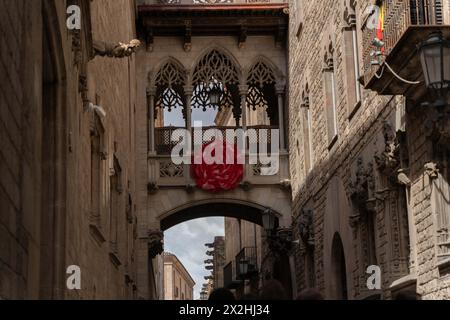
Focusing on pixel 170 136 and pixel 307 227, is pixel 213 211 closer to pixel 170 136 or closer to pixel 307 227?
pixel 170 136

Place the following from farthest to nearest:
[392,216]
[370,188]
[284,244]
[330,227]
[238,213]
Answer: [238,213]
[284,244]
[330,227]
[370,188]
[392,216]

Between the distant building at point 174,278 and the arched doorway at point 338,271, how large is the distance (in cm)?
6490

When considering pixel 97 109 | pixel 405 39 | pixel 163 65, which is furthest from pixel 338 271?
pixel 405 39

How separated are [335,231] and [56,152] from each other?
12321mm

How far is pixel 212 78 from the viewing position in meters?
29.4

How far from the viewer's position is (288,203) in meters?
28.7

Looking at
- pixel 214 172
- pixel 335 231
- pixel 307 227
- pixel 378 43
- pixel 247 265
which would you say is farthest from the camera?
pixel 214 172

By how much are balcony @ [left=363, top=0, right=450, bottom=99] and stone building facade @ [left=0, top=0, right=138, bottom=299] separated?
4145 mm

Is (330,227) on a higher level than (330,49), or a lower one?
lower

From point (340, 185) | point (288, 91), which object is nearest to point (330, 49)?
point (340, 185)

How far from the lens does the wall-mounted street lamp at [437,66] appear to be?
8352mm
